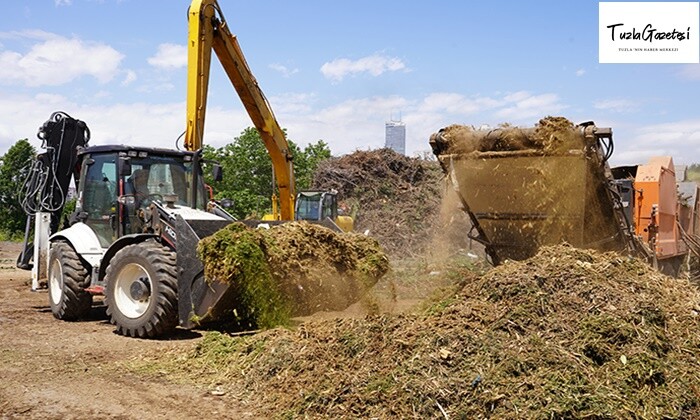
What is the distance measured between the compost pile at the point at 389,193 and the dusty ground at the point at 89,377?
890 cm

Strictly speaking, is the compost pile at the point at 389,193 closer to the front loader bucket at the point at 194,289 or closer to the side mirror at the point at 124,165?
the side mirror at the point at 124,165

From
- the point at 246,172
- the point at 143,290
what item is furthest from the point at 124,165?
the point at 246,172

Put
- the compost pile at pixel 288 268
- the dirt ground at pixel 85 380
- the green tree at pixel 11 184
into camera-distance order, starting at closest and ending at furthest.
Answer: the dirt ground at pixel 85 380
the compost pile at pixel 288 268
the green tree at pixel 11 184

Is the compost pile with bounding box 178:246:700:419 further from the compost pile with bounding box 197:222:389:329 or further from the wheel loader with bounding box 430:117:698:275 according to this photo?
the wheel loader with bounding box 430:117:698:275

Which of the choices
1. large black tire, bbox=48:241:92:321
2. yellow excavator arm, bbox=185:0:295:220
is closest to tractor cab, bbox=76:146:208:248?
large black tire, bbox=48:241:92:321

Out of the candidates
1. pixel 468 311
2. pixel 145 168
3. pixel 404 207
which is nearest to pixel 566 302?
pixel 468 311

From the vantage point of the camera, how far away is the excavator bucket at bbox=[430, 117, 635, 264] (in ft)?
23.3

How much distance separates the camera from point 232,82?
11383 millimetres

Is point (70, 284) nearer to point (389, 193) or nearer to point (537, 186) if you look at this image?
point (537, 186)

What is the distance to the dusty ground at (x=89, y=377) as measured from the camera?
478 centimetres

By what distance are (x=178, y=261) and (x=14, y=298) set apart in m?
5.33

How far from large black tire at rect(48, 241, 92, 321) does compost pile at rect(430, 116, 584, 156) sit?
4647 mm

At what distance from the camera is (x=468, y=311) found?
200 inches

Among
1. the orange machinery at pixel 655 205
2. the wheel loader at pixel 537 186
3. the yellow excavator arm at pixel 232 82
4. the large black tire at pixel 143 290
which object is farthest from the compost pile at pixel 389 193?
the large black tire at pixel 143 290
